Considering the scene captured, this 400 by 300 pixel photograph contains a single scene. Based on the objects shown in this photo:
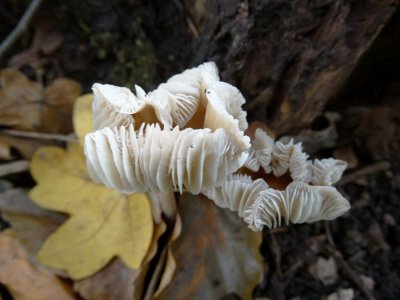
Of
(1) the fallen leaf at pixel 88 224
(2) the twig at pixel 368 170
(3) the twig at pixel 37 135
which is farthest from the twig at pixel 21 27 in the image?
(2) the twig at pixel 368 170

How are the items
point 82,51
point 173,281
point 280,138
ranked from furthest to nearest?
point 82,51 → point 280,138 → point 173,281

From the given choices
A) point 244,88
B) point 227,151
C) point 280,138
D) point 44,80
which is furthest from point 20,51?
point 227,151

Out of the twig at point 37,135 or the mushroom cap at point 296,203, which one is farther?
the twig at point 37,135

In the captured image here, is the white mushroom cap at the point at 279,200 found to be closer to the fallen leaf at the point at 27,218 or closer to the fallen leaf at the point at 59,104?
the fallen leaf at the point at 27,218

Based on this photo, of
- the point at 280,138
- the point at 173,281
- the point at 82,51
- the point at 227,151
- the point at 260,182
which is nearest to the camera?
the point at 227,151

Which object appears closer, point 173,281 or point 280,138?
point 173,281

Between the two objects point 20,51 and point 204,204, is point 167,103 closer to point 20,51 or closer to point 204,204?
point 204,204
